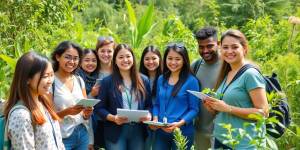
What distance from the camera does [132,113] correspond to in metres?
3.77

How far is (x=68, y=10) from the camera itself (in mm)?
7008

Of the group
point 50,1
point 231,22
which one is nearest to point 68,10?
point 50,1

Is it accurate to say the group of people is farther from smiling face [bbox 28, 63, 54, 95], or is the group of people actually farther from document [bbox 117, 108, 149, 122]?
smiling face [bbox 28, 63, 54, 95]

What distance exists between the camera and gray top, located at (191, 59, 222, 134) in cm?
389

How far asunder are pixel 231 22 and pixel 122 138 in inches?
636

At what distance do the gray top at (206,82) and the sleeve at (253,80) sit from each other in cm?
74

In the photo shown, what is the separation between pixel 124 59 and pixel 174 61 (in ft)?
1.44

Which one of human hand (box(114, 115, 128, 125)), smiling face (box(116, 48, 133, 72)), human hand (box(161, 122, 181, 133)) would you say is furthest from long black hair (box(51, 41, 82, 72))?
human hand (box(161, 122, 181, 133))

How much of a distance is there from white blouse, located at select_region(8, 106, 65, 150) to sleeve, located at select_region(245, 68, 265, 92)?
131cm

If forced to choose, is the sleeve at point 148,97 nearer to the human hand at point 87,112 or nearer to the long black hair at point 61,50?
the human hand at point 87,112

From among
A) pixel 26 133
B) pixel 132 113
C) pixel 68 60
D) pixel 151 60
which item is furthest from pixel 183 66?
pixel 26 133

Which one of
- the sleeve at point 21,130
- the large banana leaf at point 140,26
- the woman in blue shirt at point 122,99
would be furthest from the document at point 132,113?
the large banana leaf at point 140,26

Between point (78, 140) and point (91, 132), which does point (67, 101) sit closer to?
point (78, 140)

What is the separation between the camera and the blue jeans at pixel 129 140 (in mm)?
4059
